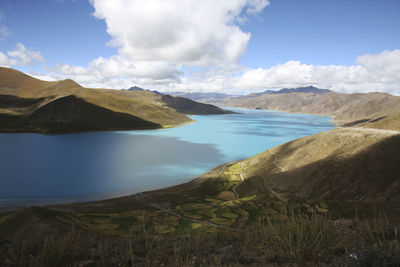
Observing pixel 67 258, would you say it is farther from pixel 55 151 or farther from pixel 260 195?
pixel 55 151

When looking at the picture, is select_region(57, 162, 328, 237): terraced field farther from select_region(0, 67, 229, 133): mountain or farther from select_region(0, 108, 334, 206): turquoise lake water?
select_region(0, 67, 229, 133): mountain

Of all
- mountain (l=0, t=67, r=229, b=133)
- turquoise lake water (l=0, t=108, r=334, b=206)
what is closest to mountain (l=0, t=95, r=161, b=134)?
mountain (l=0, t=67, r=229, b=133)

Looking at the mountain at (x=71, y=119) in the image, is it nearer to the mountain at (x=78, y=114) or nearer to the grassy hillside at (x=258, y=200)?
the mountain at (x=78, y=114)

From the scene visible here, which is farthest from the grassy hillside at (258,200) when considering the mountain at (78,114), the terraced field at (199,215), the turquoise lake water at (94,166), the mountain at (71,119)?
the mountain at (78,114)

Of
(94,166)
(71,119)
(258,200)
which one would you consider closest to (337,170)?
(258,200)

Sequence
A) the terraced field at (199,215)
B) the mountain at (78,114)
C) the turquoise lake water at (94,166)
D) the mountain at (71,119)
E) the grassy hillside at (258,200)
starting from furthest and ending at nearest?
the mountain at (78,114)
the mountain at (71,119)
the turquoise lake water at (94,166)
the terraced field at (199,215)
the grassy hillside at (258,200)

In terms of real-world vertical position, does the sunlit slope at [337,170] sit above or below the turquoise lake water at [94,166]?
above

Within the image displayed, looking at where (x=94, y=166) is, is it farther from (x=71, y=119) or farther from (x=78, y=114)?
(x=78, y=114)

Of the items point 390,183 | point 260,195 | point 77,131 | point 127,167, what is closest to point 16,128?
point 77,131
